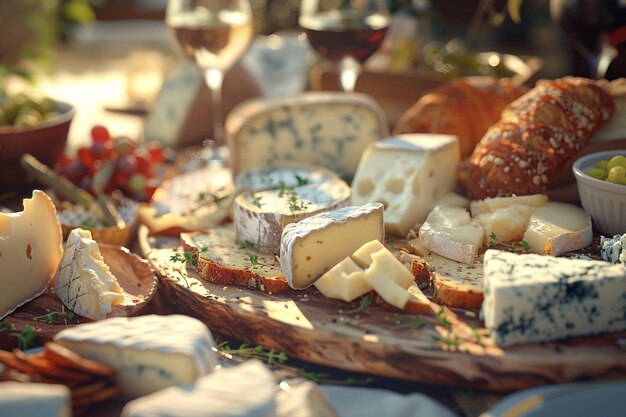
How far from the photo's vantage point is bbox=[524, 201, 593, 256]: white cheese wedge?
1786 millimetres

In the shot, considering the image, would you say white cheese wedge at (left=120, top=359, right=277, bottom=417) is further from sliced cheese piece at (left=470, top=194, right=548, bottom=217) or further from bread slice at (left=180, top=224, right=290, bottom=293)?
sliced cheese piece at (left=470, top=194, right=548, bottom=217)

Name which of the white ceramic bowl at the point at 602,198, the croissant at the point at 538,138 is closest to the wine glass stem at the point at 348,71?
the croissant at the point at 538,138

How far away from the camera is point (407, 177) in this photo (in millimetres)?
2131

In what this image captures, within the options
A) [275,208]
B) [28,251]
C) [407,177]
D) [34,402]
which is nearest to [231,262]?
[275,208]

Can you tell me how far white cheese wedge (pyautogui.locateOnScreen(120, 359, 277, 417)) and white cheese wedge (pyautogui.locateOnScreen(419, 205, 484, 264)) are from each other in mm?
721

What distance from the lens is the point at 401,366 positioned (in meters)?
1.45

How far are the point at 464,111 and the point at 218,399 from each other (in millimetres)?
1563

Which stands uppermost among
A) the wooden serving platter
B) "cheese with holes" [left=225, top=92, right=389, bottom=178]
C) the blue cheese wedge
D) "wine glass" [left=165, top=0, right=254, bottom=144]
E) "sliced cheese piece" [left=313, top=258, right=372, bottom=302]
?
"wine glass" [left=165, top=0, right=254, bottom=144]

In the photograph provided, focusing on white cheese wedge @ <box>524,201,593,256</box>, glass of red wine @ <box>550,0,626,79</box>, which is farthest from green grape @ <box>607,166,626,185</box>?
glass of red wine @ <box>550,0,626,79</box>

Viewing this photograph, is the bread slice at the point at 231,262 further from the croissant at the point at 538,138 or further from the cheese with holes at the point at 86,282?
the croissant at the point at 538,138

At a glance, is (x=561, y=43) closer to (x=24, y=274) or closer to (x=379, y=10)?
(x=379, y=10)

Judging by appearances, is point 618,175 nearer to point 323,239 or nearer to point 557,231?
point 557,231

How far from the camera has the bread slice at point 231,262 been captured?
1.72 metres

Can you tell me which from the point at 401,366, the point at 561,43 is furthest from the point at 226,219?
the point at 561,43
